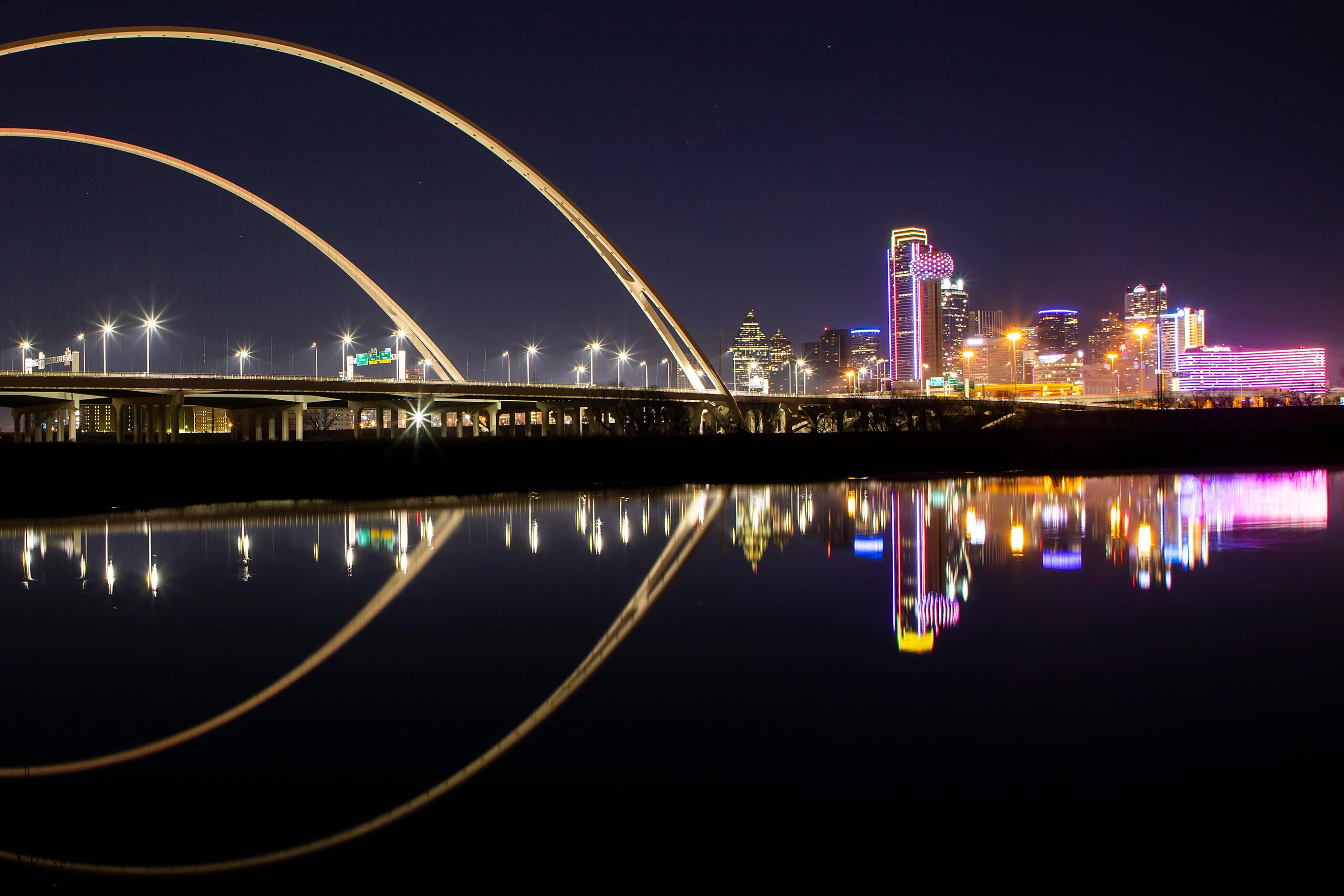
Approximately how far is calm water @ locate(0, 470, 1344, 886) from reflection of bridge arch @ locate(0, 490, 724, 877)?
0.05 metres

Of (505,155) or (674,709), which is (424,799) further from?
(505,155)

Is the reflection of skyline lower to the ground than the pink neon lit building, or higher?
lower

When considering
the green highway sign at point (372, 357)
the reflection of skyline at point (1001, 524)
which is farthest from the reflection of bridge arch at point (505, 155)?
the green highway sign at point (372, 357)

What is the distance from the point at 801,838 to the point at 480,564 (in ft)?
32.6

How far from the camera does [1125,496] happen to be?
81.7 feet

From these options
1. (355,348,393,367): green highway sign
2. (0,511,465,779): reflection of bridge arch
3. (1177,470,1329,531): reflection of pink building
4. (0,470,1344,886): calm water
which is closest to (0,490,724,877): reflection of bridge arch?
(0,470,1344,886): calm water

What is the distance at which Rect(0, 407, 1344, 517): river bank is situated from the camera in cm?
2962

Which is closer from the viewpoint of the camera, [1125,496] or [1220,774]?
[1220,774]

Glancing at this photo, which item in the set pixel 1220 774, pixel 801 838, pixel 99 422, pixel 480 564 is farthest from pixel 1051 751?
pixel 99 422

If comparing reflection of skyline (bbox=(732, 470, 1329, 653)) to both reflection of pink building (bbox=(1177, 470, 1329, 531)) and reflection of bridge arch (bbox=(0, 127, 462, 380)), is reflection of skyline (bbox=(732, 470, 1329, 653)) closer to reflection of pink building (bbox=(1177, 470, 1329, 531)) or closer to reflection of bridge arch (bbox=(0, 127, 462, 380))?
reflection of pink building (bbox=(1177, 470, 1329, 531))

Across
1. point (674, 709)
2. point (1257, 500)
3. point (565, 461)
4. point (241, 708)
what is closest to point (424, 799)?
point (674, 709)

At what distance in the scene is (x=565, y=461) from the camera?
39.1 m

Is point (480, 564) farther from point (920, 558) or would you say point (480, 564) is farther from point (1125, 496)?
point (1125, 496)

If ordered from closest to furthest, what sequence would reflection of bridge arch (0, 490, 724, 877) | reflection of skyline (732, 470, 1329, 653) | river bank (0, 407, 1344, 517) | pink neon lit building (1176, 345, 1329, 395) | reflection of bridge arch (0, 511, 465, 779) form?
1. reflection of bridge arch (0, 490, 724, 877)
2. reflection of bridge arch (0, 511, 465, 779)
3. reflection of skyline (732, 470, 1329, 653)
4. river bank (0, 407, 1344, 517)
5. pink neon lit building (1176, 345, 1329, 395)
